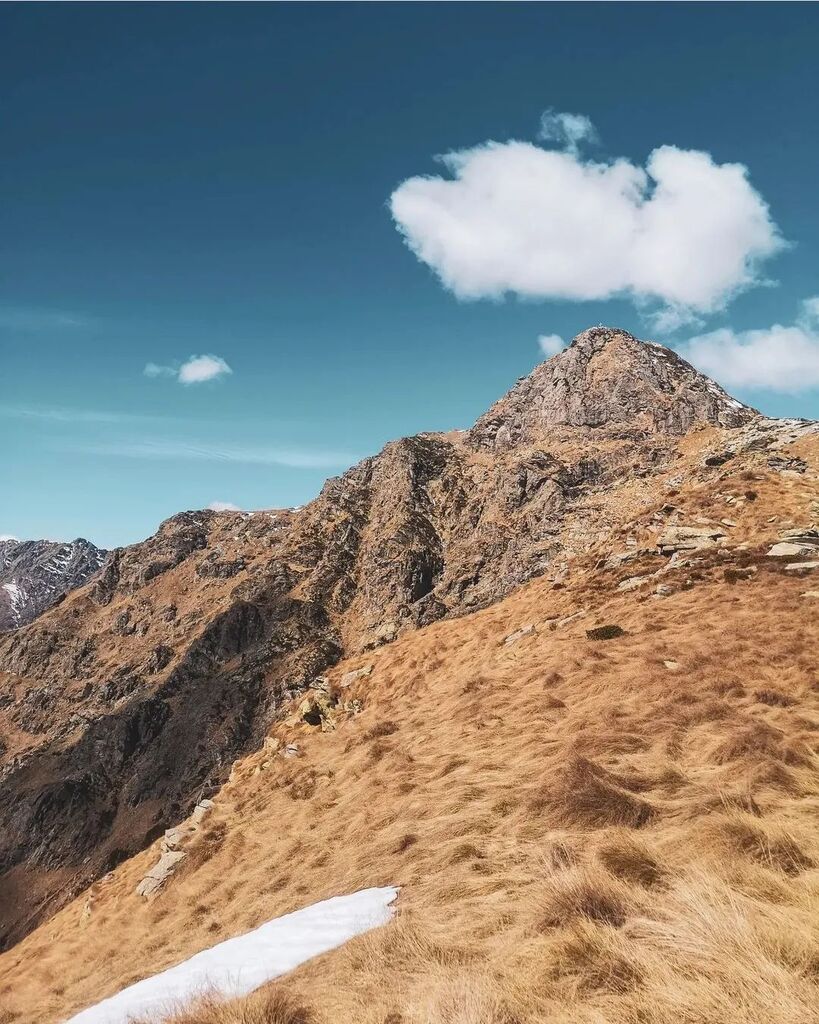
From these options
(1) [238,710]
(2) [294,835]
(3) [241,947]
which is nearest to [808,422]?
(2) [294,835]

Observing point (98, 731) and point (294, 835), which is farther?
point (98, 731)

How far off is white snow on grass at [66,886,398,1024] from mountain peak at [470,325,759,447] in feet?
298

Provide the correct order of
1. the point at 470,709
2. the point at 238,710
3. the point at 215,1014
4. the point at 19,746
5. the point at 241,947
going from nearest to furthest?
the point at 215,1014 < the point at 241,947 < the point at 470,709 < the point at 238,710 < the point at 19,746

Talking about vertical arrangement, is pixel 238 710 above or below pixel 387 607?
below

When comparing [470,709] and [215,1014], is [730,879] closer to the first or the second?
[215,1014]

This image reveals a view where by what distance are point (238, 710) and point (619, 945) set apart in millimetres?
85862

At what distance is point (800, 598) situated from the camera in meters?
18.9

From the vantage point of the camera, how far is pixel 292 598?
94250 millimetres

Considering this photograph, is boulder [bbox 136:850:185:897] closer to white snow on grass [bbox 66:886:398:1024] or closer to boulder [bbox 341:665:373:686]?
white snow on grass [bbox 66:886:398:1024]

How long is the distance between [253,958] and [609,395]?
4066 inches

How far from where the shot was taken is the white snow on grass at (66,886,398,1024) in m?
6.75

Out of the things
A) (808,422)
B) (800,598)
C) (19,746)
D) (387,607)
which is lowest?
(19,746)

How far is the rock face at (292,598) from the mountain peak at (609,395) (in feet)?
1.32

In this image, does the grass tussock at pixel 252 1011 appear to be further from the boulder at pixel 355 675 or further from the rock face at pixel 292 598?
the rock face at pixel 292 598
